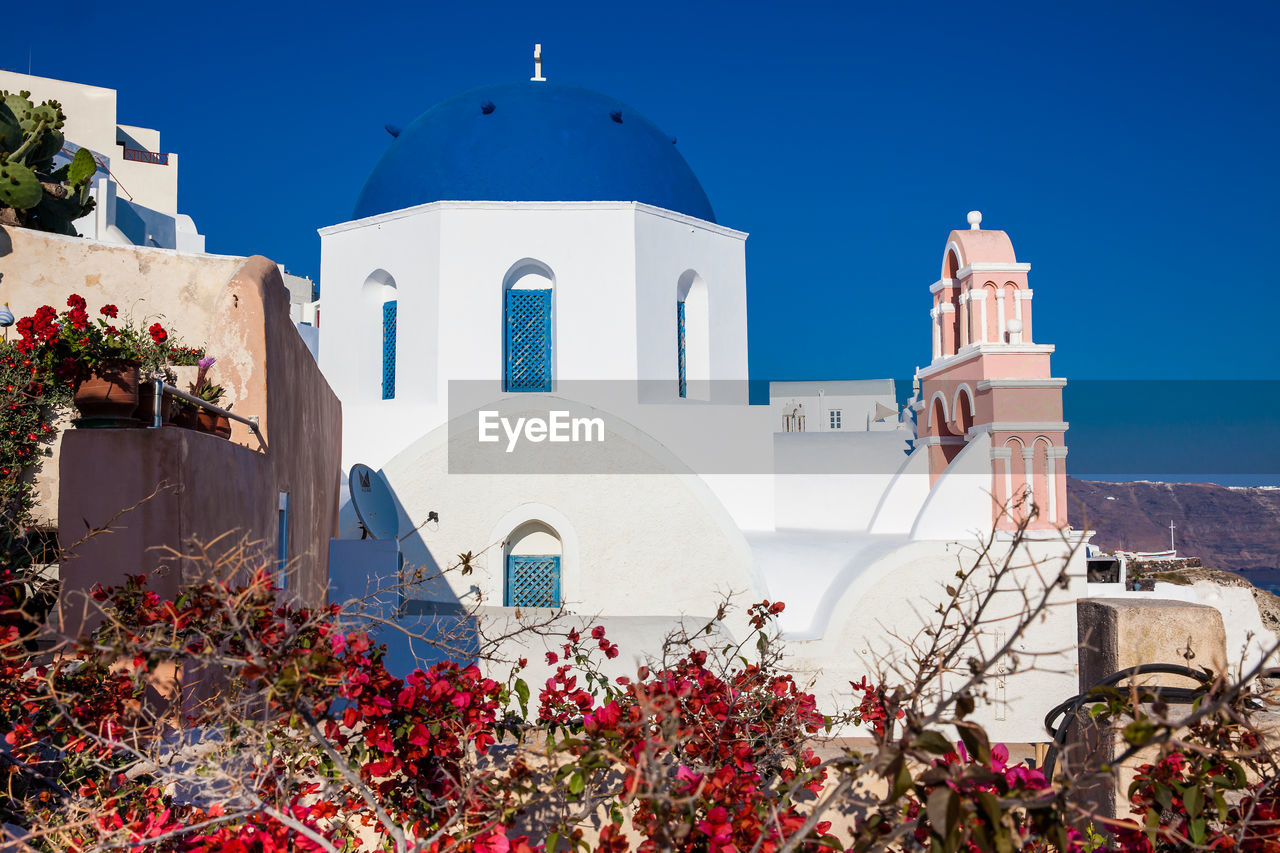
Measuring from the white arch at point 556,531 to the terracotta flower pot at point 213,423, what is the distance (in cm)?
400

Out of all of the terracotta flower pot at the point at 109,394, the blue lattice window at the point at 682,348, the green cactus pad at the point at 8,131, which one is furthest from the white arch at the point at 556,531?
the terracotta flower pot at the point at 109,394

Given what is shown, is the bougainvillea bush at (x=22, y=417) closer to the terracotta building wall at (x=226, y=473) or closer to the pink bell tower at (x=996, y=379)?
the terracotta building wall at (x=226, y=473)

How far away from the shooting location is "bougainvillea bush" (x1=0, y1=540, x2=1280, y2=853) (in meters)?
1.60

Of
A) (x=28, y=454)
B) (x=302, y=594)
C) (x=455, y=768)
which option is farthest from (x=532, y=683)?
(x=455, y=768)

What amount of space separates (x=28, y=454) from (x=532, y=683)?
4.12 meters

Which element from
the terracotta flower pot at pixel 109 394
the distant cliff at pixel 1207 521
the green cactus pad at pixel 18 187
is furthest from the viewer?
the distant cliff at pixel 1207 521

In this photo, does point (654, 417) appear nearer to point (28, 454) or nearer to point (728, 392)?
point (728, 392)

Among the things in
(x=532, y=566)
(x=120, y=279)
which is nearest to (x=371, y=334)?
(x=532, y=566)


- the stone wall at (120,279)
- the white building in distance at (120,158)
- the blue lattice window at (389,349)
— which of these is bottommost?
the stone wall at (120,279)

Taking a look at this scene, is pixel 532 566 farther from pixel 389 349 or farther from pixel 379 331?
pixel 379 331

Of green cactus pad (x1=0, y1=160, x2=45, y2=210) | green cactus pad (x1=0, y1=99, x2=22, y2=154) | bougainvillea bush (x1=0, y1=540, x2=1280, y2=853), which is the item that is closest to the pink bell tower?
bougainvillea bush (x1=0, y1=540, x2=1280, y2=853)

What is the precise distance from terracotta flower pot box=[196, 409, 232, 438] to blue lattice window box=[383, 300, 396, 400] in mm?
6372

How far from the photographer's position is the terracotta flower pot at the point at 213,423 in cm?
409

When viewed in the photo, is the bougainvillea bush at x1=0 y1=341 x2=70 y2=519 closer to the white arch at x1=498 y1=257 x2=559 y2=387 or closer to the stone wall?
the stone wall
